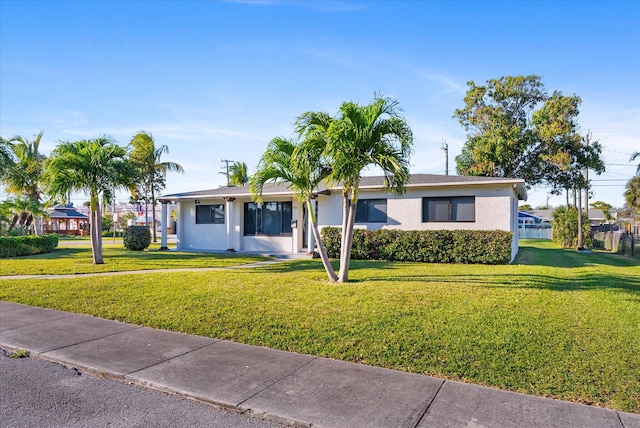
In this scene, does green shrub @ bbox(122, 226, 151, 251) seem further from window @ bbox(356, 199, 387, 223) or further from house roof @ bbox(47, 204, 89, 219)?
house roof @ bbox(47, 204, 89, 219)

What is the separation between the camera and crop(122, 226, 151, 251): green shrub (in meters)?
20.5

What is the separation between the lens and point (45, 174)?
1420cm

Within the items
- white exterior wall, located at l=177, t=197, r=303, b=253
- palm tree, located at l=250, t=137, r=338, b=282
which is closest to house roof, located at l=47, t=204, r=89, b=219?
white exterior wall, located at l=177, t=197, r=303, b=253

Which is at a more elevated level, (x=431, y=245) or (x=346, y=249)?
(x=346, y=249)

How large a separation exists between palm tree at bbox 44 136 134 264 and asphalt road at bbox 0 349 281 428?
36.0ft

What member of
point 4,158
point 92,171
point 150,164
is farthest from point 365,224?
point 150,164

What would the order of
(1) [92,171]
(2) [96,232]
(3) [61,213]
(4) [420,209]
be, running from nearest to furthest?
(1) [92,171] < (2) [96,232] < (4) [420,209] < (3) [61,213]

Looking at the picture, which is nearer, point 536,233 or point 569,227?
point 569,227

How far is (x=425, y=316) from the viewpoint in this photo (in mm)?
6488

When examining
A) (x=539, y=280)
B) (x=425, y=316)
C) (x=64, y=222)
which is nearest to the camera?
(x=425, y=316)

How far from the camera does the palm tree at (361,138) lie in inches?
355

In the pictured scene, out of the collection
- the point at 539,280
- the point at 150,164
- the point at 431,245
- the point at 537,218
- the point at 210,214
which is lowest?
the point at 539,280

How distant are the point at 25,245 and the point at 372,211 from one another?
50.0 feet

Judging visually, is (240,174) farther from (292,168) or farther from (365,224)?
(292,168)
